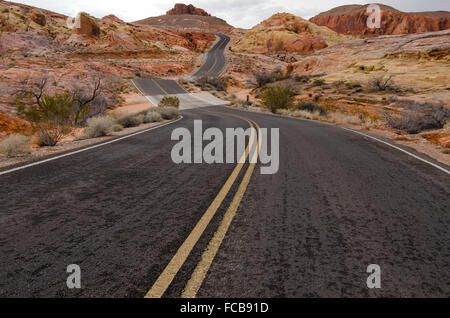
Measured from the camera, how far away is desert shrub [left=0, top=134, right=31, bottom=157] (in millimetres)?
6879

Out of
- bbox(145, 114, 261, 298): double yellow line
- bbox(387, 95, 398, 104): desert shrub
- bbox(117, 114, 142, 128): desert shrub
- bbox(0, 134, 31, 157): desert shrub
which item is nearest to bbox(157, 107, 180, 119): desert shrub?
bbox(117, 114, 142, 128): desert shrub

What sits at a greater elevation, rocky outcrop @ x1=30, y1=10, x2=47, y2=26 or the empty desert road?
rocky outcrop @ x1=30, y1=10, x2=47, y2=26

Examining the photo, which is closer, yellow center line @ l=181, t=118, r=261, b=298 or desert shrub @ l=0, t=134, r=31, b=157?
yellow center line @ l=181, t=118, r=261, b=298

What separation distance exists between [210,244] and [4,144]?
22.0 feet

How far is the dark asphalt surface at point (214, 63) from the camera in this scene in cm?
6056

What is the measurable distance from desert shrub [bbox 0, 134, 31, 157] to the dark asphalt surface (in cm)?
5418

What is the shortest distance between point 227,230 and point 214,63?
6924 centimetres

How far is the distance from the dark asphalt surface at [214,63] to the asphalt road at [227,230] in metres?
56.7

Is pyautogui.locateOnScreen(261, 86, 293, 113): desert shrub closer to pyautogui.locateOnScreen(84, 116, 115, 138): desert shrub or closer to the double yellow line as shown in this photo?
pyautogui.locateOnScreen(84, 116, 115, 138): desert shrub

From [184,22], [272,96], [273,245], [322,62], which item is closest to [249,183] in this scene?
[273,245]

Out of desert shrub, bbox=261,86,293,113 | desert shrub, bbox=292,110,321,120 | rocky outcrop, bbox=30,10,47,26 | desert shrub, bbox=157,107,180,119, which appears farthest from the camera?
rocky outcrop, bbox=30,10,47,26

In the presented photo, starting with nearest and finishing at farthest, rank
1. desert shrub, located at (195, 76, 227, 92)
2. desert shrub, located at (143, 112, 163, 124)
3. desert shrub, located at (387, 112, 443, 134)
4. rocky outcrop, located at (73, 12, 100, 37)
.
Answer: desert shrub, located at (387, 112, 443, 134), desert shrub, located at (143, 112, 163, 124), desert shrub, located at (195, 76, 227, 92), rocky outcrop, located at (73, 12, 100, 37)

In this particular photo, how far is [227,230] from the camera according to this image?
3096 mm

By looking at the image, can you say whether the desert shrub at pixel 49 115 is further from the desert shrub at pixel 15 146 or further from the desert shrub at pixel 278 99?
the desert shrub at pixel 278 99
